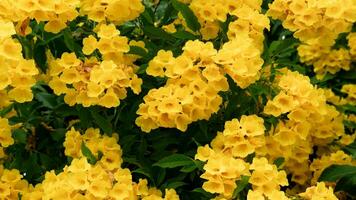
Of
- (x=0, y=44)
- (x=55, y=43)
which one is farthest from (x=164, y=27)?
(x=0, y=44)

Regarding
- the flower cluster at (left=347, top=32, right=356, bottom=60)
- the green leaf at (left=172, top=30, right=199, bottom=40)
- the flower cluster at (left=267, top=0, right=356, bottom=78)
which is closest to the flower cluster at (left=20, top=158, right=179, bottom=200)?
the green leaf at (left=172, top=30, right=199, bottom=40)

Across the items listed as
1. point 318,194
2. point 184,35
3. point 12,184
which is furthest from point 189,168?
point 12,184

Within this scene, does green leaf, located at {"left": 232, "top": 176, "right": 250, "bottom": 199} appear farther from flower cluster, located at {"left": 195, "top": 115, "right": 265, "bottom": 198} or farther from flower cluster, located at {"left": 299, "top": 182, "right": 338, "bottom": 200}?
flower cluster, located at {"left": 299, "top": 182, "right": 338, "bottom": 200}

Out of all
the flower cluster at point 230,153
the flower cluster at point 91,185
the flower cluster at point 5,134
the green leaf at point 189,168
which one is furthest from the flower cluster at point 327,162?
the flower cluster at point 5,134

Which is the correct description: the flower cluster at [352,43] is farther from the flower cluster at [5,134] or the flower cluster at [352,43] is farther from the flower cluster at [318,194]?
the flower cluster at [5,134]

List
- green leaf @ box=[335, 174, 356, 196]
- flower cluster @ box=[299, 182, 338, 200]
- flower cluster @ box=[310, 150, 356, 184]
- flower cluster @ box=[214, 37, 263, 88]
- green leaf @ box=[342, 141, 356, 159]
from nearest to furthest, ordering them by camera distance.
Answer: flower cluster @ box=[299, 182, 338, 200], flower cluster @ box=[214, 37, 263, 88], green leaf @ box=[335, 174, 356, 196], flower cluster @ box=[310, 150, 356, 184], green leaf @ box=[342, 141, 356, 159]

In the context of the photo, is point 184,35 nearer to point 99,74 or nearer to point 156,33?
point 156,33

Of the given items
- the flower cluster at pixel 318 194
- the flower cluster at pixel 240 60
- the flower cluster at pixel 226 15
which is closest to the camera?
the flower cluster at pixel 318 194
